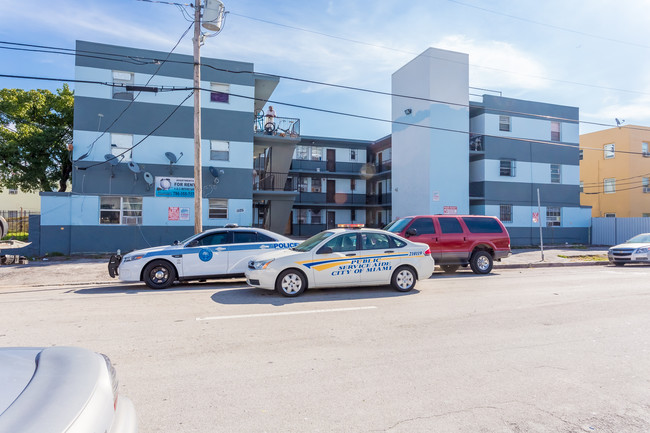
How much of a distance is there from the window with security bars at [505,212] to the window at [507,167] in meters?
2.12

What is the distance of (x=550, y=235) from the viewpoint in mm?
27484

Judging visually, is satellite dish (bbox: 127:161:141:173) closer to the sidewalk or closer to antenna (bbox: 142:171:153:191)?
antenna (bbox: 142:171:153:191)

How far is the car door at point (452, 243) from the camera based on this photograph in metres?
13.0

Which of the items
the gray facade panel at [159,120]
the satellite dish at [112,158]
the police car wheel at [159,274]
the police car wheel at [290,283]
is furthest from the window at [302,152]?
the police car wheel at [290,283]

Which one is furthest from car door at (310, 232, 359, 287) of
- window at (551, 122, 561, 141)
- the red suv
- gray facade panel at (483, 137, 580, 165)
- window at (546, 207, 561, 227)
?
window at (551, 122, 561, 141)

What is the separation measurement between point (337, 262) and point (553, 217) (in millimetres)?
24324

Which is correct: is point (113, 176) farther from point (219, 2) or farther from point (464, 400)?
point (464, 400)

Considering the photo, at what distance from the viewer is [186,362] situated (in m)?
4.70

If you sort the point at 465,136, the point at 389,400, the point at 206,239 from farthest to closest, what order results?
the point at 465,136
the point at 206,239
the point at 389,400

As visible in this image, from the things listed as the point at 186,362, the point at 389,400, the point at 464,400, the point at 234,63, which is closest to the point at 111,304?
the point at 186,362

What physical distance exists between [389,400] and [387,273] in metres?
5.65

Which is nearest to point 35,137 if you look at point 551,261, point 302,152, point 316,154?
point 302,152

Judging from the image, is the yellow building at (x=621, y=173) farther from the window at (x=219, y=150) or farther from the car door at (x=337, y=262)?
the car door at (x=337, y=262)

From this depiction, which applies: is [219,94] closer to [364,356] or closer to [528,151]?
[364,356]
